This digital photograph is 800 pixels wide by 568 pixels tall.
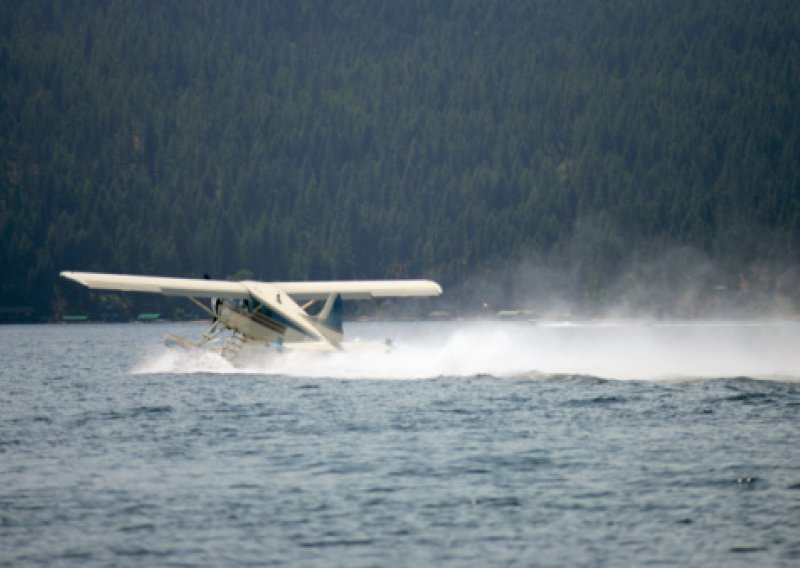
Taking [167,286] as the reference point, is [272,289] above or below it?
below

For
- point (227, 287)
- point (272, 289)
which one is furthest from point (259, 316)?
point (227, 287)

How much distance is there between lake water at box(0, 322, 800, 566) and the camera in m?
21.7

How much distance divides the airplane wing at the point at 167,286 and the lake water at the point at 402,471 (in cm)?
293

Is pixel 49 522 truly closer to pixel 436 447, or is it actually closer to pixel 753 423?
pixel 436 447

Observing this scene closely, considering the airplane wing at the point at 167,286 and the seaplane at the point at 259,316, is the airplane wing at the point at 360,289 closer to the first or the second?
the seaplane at the point at 259,316

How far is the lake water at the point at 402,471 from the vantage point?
2173 centimetres

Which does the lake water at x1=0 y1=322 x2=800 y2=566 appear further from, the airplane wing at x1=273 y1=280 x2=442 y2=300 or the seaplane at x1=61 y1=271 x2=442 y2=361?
the airplane wing at x1=273 y1=280 x2=442 y2=300

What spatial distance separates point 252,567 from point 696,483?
10191mm

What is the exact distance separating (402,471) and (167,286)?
26.6 m

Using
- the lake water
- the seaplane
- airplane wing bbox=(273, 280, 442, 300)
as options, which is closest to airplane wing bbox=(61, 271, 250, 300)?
the seaplane

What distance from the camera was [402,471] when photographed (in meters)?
28.5

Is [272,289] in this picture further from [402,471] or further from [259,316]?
[402,471]

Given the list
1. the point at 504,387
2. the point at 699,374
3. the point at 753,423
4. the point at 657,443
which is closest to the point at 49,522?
the point at 657,443

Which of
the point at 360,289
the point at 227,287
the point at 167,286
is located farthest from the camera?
the point at 360,289
